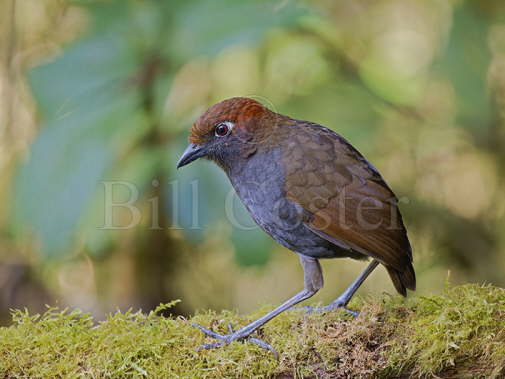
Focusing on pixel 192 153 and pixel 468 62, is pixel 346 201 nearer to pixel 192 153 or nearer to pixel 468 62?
pixel 192 153

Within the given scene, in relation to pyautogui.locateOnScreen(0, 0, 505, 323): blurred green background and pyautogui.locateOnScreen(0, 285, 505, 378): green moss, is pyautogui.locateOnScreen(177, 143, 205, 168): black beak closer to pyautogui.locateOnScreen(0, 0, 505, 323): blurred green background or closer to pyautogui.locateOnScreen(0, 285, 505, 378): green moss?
pyautogui.locateOnScreen(0, 0, 505, 323): blurred green background

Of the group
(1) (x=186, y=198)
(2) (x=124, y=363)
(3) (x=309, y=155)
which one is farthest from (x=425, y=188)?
(2) (x=124, y=363)

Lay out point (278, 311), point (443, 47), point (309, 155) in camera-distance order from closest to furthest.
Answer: point (278, 311)
point (309, 155)
point (443, 47)

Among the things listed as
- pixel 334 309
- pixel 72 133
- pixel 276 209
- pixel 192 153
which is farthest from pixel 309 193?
pixel 72 133

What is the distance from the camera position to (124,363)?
10.6 feet

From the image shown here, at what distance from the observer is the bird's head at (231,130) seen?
4.10 m

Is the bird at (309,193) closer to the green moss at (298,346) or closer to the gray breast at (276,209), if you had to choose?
the gray breast at (276,209)

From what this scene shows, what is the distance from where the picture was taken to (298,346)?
332cm

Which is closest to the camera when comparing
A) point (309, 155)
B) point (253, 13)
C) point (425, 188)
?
point (309, 155)

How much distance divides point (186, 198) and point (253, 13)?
137cm

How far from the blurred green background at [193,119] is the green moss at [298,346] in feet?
4.16

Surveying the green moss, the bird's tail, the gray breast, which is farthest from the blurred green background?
the green moss

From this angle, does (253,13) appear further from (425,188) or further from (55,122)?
(425,188)

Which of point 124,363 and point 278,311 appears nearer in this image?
point 124,363
